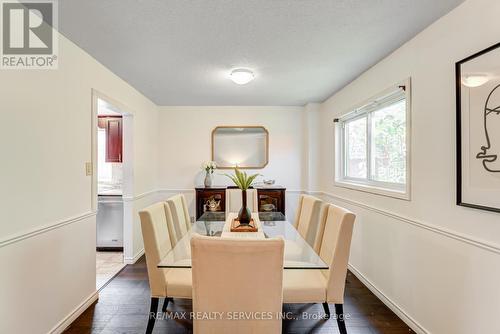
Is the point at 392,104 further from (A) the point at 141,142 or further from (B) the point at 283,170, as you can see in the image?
(A) the point at 141,142

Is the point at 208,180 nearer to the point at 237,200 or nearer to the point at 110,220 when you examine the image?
the point at 237,200

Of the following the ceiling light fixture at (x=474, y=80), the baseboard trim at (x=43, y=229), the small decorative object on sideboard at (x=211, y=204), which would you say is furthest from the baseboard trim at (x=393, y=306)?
the baseboard trim at (x=43, y=229)

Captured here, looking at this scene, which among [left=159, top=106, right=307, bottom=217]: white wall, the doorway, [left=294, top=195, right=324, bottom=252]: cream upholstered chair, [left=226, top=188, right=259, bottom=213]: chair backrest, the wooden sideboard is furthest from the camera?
[left=159, top=106, right=307, bottom=217]: white wall

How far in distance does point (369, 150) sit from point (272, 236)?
5.37 feet

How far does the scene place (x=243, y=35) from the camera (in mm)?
1986

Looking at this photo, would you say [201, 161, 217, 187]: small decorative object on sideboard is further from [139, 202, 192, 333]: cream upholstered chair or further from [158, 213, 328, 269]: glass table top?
[139, 202, 192, 333]: cream upholstered chair

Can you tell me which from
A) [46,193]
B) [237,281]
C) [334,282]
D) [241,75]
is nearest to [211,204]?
[241,75]

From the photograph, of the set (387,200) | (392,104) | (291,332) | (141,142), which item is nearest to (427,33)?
(392,104)

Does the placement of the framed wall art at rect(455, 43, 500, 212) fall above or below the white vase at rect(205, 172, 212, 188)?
above

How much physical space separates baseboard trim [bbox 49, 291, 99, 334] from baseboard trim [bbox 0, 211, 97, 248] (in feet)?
2.45

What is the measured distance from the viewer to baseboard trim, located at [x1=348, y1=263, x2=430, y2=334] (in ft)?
6.44

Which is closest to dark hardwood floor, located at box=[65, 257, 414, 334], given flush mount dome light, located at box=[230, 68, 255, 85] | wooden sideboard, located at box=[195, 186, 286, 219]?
wooden sideboard, located at box=[195, 186, 286, 219]

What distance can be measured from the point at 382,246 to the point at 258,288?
1728 mm

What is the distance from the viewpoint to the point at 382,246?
248cm
